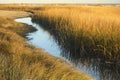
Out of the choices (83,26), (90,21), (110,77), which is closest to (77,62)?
(110,77)

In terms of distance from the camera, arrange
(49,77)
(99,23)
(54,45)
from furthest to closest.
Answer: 1. (54,45)
2. (99,23)
3. (49,77)

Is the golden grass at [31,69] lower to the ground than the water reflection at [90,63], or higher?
higher

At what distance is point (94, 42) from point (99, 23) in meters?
2.01

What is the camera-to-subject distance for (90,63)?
32.5 ft

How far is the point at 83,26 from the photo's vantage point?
41.4ft

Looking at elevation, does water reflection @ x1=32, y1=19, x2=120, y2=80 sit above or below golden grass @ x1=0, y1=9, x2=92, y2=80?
below

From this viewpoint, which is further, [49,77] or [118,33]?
[118,33]

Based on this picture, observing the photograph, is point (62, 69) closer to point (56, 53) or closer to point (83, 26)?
point (56, 53)

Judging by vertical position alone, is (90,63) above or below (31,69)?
below

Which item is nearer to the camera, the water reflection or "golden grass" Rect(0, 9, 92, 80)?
"golden grass" Rect(0, 9, 92, 80)

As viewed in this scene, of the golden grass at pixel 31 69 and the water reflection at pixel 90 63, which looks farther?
the water reflection at pixel 90 63

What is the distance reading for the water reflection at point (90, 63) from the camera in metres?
8.80

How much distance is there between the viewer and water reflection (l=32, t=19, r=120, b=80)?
347 inches

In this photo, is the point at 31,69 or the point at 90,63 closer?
the point at 31,69
